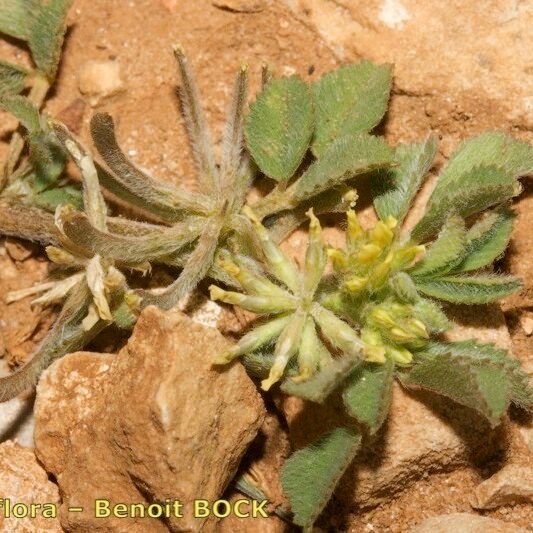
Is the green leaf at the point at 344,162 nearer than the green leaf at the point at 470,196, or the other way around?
the green leaf at the point at 470,196

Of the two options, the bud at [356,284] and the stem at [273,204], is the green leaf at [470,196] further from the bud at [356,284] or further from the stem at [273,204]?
the stem at [273,204]

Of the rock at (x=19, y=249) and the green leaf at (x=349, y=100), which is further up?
the green leaf at (x=349, y=100)

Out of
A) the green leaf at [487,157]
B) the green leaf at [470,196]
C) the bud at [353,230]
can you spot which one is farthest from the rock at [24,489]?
the green leaf at [487,157]

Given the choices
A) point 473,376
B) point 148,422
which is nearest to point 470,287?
point 473,376

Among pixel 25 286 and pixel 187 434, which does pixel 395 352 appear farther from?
pixel 25 286

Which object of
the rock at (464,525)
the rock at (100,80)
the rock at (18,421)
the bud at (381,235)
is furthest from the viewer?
the rock at (100,80)

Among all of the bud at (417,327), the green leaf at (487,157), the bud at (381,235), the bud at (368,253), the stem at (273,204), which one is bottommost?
the stem at (273,204)
